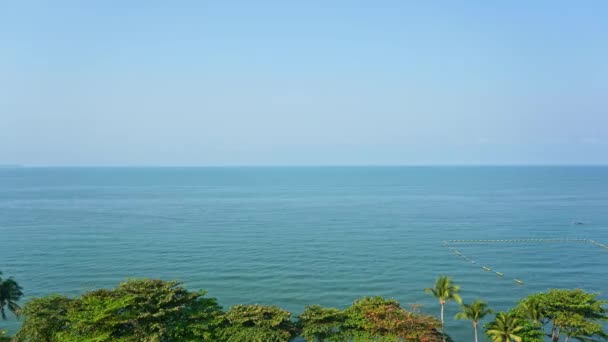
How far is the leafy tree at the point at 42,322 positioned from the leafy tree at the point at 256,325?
554 inches

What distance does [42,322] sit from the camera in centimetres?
3641

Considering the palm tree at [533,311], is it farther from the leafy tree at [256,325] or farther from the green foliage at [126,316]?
the green foliage at [126,316]

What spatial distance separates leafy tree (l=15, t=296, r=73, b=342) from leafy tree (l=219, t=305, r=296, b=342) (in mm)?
14063

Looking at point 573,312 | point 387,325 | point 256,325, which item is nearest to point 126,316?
point 256,325

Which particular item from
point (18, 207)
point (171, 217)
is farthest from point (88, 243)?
point (18, 207)

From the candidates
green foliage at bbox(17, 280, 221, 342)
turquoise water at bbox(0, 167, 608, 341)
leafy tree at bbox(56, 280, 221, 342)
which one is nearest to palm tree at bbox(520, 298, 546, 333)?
turquoise water at bbox(0, 167, 608, 341)

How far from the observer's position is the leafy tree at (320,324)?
37.9 metres

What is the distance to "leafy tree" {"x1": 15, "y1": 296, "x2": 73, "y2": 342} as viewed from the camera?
3638cm

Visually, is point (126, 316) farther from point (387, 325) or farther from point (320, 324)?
point (387, 325)

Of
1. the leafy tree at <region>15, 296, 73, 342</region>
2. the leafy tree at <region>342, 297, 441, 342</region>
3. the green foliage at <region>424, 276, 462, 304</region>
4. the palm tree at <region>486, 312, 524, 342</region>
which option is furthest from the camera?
the green foliage at <region>424, 276, 462, 304</region>

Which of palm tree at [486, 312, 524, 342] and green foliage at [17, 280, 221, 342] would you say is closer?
green foliage at [17, 280, 221, 342]

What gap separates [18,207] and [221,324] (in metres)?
155

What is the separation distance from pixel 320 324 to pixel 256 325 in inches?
227

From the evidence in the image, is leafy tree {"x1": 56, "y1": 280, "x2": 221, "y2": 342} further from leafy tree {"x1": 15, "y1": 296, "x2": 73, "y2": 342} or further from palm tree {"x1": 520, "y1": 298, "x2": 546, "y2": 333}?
palm tree {"x1": 520, "y1": 298, "x2": 546, "y2": 333}
